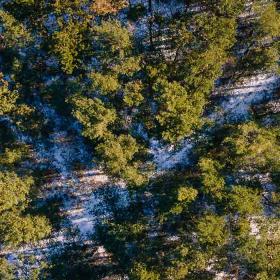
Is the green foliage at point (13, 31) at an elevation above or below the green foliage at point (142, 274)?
above

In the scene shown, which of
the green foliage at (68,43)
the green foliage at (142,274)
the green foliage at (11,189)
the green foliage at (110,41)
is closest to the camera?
the green foliage at (110,41)

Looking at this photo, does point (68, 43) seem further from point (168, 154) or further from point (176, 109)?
point (168, 154)

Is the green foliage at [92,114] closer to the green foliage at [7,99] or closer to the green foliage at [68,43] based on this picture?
the green foliage at [68,43]

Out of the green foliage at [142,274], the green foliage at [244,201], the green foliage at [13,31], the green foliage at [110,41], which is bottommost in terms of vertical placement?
the green foliage at [142,274]

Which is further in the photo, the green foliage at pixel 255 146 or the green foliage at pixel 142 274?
the green foliage at pixel 142 274

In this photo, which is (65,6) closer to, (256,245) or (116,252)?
(116,252)

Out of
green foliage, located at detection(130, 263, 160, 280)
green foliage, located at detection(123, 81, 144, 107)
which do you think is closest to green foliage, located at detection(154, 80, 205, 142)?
green foliage, located at detection(123, 81, 144, 107)

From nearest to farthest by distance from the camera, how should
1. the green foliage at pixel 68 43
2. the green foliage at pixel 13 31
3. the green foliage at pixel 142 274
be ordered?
the green foliage at pixel 142 274
the green foliage at pixel 68 43
the green foliage at pixel 13 31

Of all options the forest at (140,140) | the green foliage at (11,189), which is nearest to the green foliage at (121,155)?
the forest at (140,140)
